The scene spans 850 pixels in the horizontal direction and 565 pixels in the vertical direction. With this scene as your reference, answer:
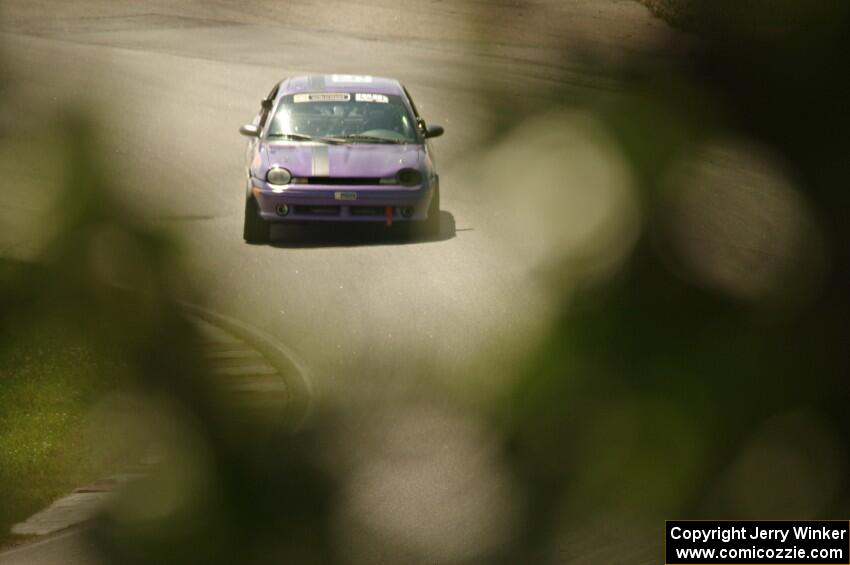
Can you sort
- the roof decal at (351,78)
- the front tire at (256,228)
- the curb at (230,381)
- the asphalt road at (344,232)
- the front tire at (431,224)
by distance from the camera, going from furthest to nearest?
the front tire at (431,224) < the front tire at (256,228) < the roof decal at (351,78) < the curb at (230,381) < the asphalt road at (344,232)

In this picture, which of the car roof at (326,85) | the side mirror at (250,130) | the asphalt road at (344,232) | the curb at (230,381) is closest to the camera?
the asphalt road at (344,232)

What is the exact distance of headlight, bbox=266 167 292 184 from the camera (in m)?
9.44

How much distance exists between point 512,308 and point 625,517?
701 millimetres

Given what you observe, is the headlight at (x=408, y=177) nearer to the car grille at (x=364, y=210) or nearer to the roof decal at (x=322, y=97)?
the car grille at (x=364, y=210)

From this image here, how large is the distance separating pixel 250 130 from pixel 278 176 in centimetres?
40

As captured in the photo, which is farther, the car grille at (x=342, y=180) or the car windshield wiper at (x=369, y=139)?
the car windshield wiper at (x=369, y=139)

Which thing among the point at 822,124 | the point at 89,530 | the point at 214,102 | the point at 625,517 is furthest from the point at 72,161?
the point at 214,102

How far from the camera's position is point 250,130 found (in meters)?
9.71

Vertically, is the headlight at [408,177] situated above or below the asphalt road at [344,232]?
below

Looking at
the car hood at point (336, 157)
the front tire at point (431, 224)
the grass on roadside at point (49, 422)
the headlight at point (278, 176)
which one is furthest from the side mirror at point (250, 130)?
the grass on roadside at point (49, 422)

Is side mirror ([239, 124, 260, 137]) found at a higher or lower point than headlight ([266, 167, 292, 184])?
higher

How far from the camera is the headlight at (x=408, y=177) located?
944 centimetres

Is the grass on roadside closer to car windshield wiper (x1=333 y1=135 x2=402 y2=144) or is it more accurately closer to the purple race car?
the purple race car

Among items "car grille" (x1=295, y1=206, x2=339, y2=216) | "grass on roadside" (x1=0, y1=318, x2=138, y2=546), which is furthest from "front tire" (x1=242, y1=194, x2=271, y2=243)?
"grass on roadside" (x1=0, y1=318, x2=138, y2=546)
